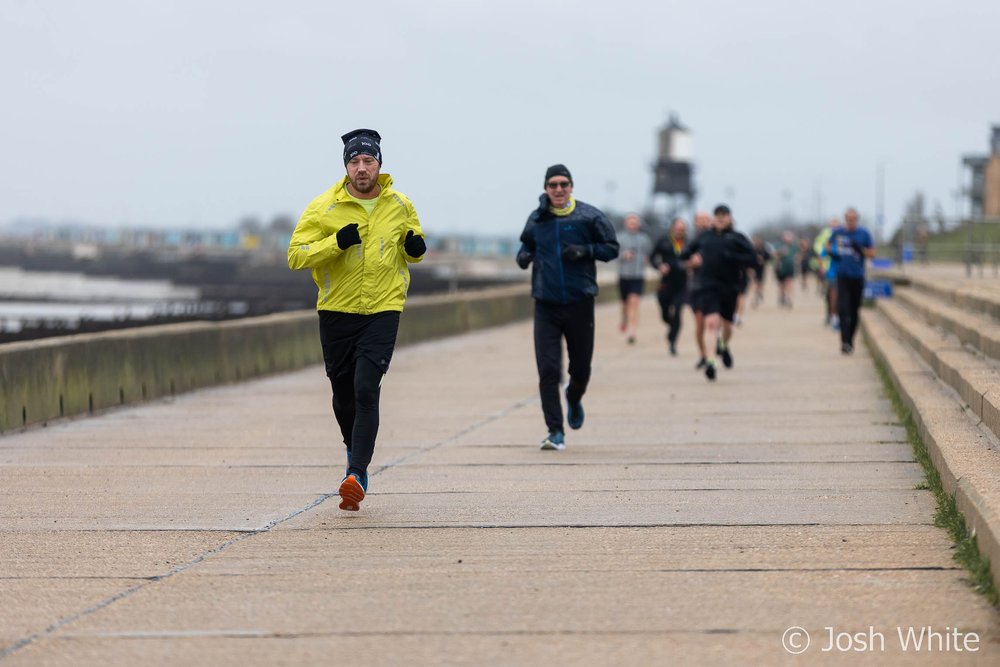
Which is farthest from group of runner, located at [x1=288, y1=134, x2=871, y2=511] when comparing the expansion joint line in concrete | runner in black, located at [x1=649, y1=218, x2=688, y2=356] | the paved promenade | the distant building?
the distant building

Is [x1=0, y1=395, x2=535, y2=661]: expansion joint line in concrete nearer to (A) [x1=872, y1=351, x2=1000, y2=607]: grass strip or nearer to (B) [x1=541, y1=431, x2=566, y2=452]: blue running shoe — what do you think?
(B) [x1=541, y1=431, x2=566, y2=452]: blue running shoe

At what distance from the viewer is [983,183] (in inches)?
4126

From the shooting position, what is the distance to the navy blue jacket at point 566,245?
1212 cm

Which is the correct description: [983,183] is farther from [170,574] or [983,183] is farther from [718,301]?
[170,574]

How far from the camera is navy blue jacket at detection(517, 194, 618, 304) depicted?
1212 cm

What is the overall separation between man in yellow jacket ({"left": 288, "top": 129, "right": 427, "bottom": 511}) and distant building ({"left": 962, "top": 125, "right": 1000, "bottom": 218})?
72.4 m

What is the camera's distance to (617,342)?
2639 cm

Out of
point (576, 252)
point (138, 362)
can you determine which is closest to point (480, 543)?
point (576, 252)

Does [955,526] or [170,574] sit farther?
[955,526]

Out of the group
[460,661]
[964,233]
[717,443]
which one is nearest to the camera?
[460,661]

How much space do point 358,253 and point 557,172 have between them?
10.3 ft

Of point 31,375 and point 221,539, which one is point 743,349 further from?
point 221,539

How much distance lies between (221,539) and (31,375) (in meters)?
6.28

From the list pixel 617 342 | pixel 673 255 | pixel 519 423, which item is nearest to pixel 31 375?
pixel 519 423
